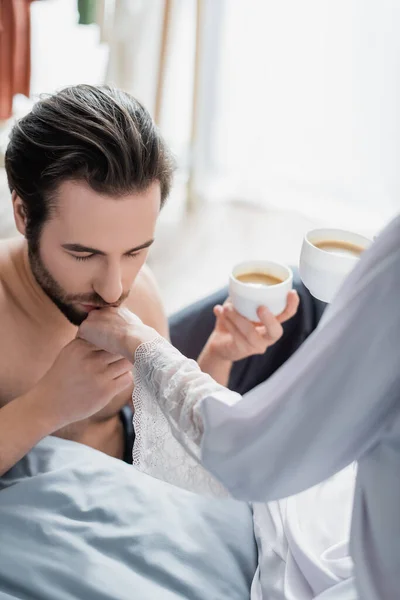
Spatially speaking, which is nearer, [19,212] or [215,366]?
[19,212]

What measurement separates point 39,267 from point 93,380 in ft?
0.76

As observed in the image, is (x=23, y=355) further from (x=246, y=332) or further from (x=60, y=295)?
(x=246, y=332)

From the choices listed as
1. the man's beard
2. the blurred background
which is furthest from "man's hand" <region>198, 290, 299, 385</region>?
the blurred background

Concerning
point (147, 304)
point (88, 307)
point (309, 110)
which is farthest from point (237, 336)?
point (309, 110)

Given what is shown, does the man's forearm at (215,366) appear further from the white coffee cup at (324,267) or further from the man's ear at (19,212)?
the man's ear at (19,212)

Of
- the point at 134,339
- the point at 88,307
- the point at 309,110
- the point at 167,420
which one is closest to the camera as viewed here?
the point at 167,420

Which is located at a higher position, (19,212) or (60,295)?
(19,212)

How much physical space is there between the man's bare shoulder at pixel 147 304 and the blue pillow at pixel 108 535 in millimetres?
291

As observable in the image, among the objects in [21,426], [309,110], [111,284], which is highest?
[111,284]

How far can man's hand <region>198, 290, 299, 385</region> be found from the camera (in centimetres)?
132

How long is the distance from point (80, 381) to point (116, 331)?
125 millimetres

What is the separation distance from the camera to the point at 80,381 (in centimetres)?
114

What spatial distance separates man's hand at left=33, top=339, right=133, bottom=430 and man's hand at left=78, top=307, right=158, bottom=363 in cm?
3

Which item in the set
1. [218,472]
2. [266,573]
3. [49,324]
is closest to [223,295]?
[49,324]
